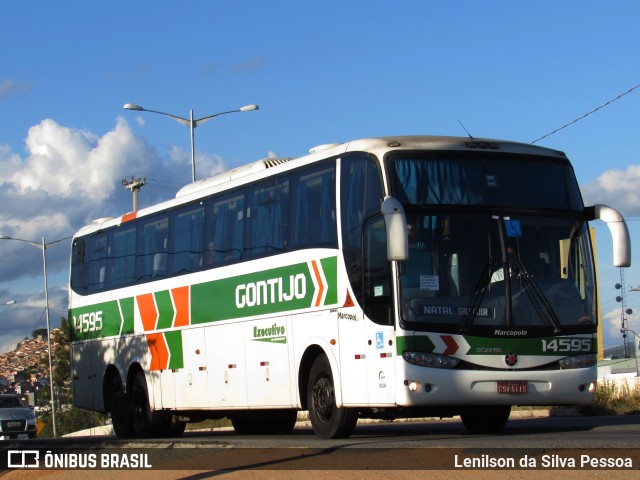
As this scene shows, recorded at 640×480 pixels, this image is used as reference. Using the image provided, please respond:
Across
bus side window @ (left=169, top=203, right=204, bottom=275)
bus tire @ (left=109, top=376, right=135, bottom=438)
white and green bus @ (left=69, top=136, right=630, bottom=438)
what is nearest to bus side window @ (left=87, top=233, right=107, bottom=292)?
bus tire @ (left=109, top=376, right=135, bottom=438)

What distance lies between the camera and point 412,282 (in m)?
15.0

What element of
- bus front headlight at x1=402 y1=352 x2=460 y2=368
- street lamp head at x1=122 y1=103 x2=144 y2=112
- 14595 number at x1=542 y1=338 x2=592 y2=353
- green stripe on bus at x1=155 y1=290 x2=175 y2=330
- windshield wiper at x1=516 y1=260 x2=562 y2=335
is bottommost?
bus front headlight at x1=402 y1=352 x2=460 y2=368

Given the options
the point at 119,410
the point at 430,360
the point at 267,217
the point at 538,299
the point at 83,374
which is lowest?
the point at 119,410

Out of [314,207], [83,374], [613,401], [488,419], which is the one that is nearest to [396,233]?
[314,207]

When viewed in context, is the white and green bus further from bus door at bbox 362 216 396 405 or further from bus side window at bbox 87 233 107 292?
bus side window at bbox 87 233 107 292

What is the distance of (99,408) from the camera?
2445 cm

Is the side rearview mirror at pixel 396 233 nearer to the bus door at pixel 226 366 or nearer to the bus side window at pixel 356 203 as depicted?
the bus side window at pixel 356 203

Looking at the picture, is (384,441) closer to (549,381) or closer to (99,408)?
(549,381)

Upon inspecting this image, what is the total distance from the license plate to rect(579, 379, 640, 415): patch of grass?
964 centimetres

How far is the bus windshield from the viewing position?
49.2 ft

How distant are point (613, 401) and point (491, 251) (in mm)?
13591

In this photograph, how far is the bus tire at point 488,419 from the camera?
1742 centimetres

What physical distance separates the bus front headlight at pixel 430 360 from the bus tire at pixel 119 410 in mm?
9718

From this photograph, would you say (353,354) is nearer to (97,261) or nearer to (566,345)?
(566,345)
